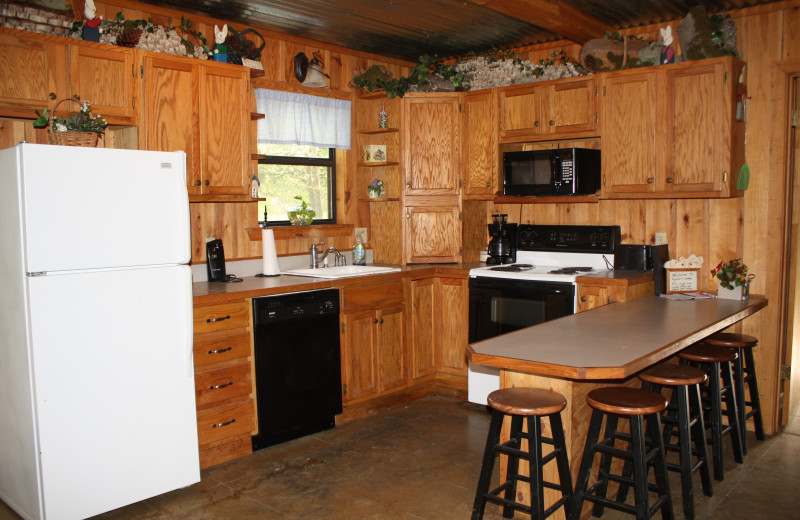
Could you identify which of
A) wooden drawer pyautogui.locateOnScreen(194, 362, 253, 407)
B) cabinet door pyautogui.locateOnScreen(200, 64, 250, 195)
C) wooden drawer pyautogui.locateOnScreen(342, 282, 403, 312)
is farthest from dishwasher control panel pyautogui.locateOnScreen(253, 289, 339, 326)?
cabinet door pyautogui.locateOnScreen(200, 64, 250, 195)

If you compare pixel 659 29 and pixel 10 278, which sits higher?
pixel 659 29

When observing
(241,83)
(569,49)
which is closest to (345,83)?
(241,83)

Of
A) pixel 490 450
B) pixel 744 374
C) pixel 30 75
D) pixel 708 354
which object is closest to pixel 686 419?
pixel 708 354

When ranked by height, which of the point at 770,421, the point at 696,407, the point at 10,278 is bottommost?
the point at 770,421

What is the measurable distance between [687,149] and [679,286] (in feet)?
2.66

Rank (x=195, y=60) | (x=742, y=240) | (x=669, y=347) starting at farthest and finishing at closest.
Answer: (x=742, y=240), (x=195, y=60), (x=669, y=347)

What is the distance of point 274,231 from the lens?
4.47 metres

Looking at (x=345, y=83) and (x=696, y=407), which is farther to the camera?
(x=345, y=83)

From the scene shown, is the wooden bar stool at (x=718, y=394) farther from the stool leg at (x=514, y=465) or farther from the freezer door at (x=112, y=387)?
the freezer door at (x=112, y=387)

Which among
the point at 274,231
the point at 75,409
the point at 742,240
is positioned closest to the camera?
the point at 75,409

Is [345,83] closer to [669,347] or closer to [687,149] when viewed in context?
[687,149]

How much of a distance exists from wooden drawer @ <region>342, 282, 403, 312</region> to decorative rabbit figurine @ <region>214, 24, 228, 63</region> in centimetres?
155

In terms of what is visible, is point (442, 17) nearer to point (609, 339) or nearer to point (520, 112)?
point (520, 112)

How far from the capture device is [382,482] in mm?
3318
